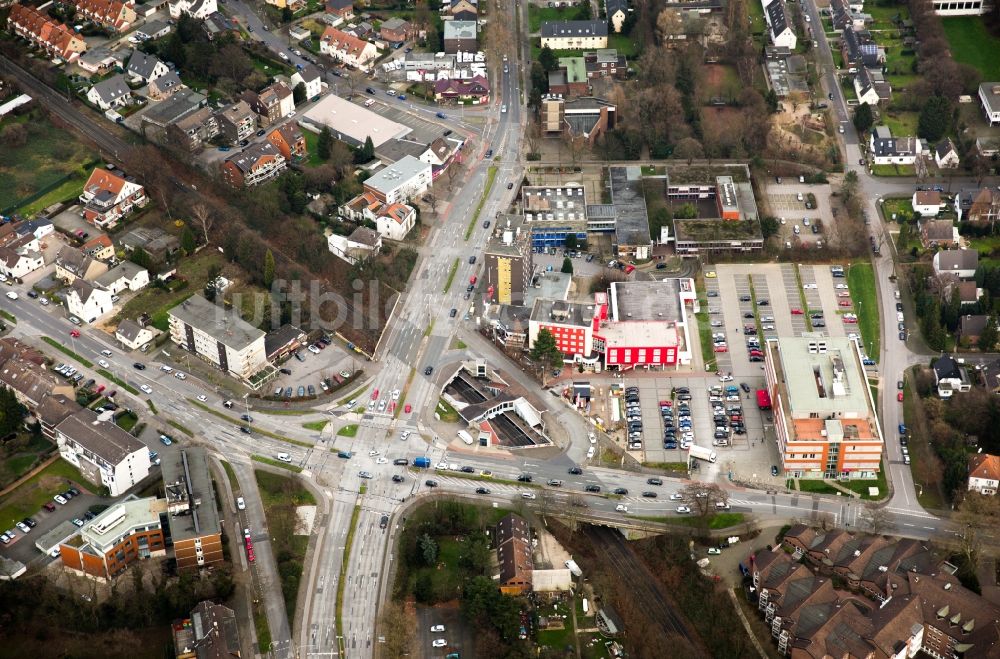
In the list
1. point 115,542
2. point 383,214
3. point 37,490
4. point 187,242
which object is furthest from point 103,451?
point 383,214

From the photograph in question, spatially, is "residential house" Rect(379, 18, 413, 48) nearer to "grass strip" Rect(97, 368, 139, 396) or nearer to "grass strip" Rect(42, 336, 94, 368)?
"grass strip" Rect(42, 336, 94, 368)

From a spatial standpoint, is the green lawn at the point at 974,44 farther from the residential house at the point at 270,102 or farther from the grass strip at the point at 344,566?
the grass strip at the point at 344,566

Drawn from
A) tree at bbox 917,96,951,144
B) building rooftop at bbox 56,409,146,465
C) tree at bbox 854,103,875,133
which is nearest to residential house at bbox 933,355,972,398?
tree at bbox 917,96,951,144

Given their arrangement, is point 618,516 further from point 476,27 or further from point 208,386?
point 476,27

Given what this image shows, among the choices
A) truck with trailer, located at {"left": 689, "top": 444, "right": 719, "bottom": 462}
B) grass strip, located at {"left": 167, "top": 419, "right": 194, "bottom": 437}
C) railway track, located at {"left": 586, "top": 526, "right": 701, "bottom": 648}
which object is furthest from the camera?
grass strip, located at {"left": 167, "top": 419, "right": 194, "bottom": 437}

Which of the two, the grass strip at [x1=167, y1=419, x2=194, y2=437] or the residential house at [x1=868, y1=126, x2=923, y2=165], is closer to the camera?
the grass strip at [x1=167, y1=419, x2=194, y2=437]

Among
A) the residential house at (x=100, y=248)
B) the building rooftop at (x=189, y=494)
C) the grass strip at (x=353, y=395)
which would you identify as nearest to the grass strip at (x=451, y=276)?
the grass strip at (x=353, y=395)

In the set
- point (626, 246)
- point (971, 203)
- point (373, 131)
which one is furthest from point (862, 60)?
point (373, 131)
